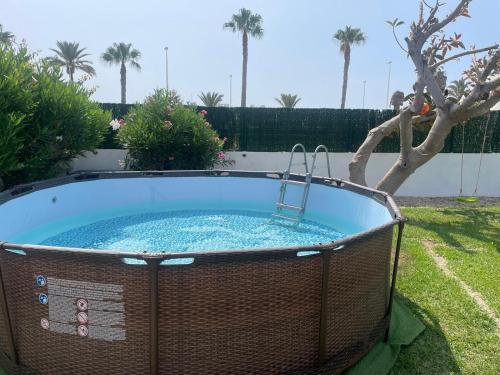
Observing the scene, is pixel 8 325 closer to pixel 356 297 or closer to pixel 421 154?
pixel 356 297

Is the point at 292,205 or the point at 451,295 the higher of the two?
the point at 292,205

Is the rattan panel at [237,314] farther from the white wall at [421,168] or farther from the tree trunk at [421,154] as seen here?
the white wall at [421,168]

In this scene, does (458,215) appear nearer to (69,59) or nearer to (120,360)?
(120,360)

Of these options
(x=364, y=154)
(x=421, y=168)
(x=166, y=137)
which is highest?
(x=166, y=137)

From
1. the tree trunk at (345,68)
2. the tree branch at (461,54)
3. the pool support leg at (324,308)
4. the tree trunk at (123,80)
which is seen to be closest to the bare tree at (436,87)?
the tree branch at (461,54)

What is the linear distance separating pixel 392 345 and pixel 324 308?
3.86ft

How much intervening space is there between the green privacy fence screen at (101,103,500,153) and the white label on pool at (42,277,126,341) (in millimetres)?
10068

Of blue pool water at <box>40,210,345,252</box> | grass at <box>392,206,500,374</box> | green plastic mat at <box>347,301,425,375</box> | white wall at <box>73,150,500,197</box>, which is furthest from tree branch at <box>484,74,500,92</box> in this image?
green plastic mat at <box>347,301,425,375</box>

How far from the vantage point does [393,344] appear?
12.1 feet

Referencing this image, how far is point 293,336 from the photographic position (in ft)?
9.75

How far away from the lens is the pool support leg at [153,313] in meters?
2.55

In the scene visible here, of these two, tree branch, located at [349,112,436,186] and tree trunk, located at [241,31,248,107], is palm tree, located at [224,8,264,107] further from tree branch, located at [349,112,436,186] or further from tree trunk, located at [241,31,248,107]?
tree branch, located at [349,112,436,186]

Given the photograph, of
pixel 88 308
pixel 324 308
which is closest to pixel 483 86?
pixel 324 308

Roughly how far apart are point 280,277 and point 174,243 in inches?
186
